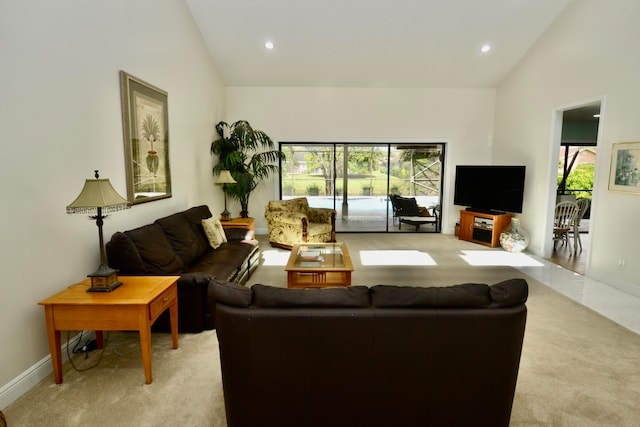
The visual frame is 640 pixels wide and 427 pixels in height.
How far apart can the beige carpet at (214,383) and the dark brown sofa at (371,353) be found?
0.55 meters

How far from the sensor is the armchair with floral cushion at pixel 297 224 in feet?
20.4

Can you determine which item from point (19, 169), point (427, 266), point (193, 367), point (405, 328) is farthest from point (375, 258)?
point (19, 169)

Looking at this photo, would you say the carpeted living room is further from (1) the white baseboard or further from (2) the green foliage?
(2) the green foliage

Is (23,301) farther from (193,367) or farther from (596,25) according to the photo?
(596,25)

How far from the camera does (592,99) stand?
4.88 m

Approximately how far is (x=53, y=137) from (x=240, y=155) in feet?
13.5

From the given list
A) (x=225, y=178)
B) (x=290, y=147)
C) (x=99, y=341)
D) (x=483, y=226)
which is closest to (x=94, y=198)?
(x=99, y=341)

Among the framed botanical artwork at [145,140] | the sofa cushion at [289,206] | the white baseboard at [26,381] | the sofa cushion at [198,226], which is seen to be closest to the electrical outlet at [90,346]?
the white baseboard at [26,381]

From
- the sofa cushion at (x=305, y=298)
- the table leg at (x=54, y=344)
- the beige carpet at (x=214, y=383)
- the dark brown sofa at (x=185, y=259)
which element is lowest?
the beige carpet at (x=214, y=383)

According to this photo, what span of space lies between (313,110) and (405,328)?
6.43m

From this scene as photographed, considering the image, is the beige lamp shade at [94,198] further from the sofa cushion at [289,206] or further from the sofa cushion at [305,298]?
the sofa cushion at [289,206]

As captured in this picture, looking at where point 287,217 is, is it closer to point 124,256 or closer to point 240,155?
point 240,155

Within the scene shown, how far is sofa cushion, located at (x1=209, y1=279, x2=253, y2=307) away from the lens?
177 centimetres

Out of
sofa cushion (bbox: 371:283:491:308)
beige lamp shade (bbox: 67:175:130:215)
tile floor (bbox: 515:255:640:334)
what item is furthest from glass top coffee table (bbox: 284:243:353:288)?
tile floor (bbox: 515:255:640:334)
